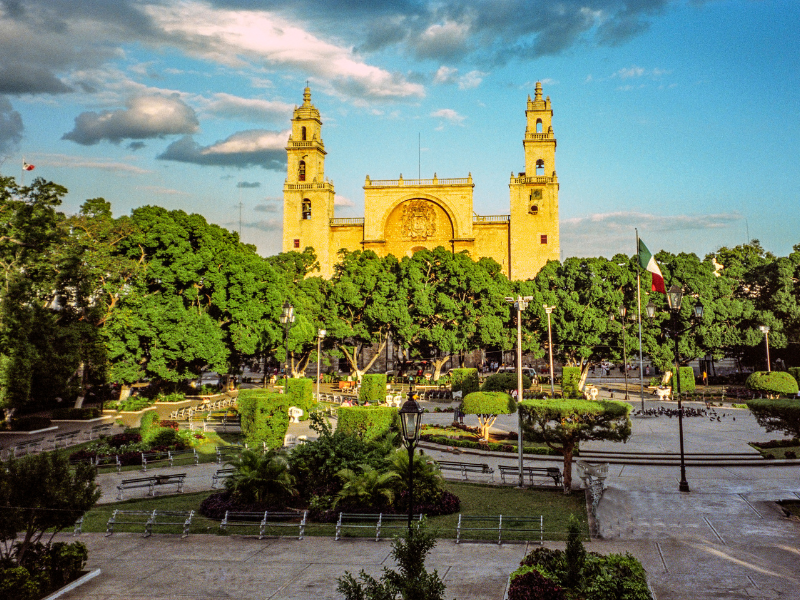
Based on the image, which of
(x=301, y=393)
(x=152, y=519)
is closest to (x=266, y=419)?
(x=301, y=393)

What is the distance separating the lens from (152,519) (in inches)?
559

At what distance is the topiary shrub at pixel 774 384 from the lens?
34.4 meters

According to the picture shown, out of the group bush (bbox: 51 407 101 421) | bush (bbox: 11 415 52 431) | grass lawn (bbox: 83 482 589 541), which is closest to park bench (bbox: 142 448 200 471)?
grass lawn (bbox: 83 482 589 541)

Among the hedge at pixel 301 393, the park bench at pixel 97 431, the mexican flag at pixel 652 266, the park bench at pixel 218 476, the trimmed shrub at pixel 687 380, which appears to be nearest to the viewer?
the park bench at pixel 218 476

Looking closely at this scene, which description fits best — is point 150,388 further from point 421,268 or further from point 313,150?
point 313,150

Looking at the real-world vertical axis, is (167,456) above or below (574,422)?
below

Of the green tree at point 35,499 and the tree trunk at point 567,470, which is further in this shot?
the tree trunk at point 567,470

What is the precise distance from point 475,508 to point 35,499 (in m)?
10.3

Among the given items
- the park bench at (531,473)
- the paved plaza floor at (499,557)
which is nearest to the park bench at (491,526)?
the paved plaza floor at (499,557)

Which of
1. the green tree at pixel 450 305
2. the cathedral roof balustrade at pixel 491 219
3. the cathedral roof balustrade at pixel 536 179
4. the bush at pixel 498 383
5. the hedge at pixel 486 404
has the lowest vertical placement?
the hedge at pixel 486 404

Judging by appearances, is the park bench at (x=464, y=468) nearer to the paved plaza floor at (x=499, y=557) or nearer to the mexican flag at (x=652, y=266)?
the paved plaza floor at (x=499, y=557)

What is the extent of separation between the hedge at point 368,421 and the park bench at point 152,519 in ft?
27.5

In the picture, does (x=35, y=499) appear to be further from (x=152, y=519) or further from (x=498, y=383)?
(x=498, y=383)

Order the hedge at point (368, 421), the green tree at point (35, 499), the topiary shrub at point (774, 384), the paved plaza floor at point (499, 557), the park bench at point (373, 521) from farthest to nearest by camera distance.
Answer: the topiary shrub at point (774, 384) < the hedge at point (368, 421) < the park bench at point (373, 521) < the paved plaza floor at point (499, 557) < the green tree at point (35, 499)
